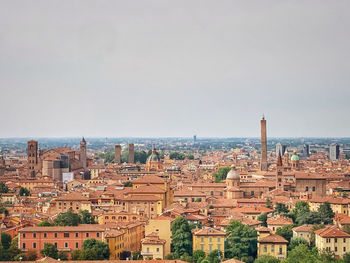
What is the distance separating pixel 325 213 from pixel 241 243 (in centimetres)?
791

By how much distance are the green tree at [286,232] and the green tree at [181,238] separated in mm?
4210

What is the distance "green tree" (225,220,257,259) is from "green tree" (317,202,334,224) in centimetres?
555

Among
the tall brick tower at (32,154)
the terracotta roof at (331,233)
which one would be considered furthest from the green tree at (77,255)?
the tall brick tower at (32,154)

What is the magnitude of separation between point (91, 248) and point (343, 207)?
52.4 ft

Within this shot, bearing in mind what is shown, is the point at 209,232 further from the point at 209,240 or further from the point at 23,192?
the point at 23,192

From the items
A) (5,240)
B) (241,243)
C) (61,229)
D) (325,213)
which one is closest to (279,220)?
(325,213)

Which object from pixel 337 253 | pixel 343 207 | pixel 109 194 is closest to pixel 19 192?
pixel 109 194

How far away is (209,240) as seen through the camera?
3216cm

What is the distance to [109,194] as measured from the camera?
43.5m

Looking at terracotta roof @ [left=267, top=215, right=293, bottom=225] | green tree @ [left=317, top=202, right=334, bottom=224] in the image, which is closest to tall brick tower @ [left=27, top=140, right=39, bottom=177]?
green tree @ [left=317, top=202, right=334, bottom=224]

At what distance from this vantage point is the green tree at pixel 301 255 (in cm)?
2932

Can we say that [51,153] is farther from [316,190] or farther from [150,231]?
[150,231]

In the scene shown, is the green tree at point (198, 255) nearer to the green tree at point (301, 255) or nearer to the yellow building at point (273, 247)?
the yellow building at point (273, 247)

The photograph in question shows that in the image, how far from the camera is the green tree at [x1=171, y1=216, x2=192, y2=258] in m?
32.0
